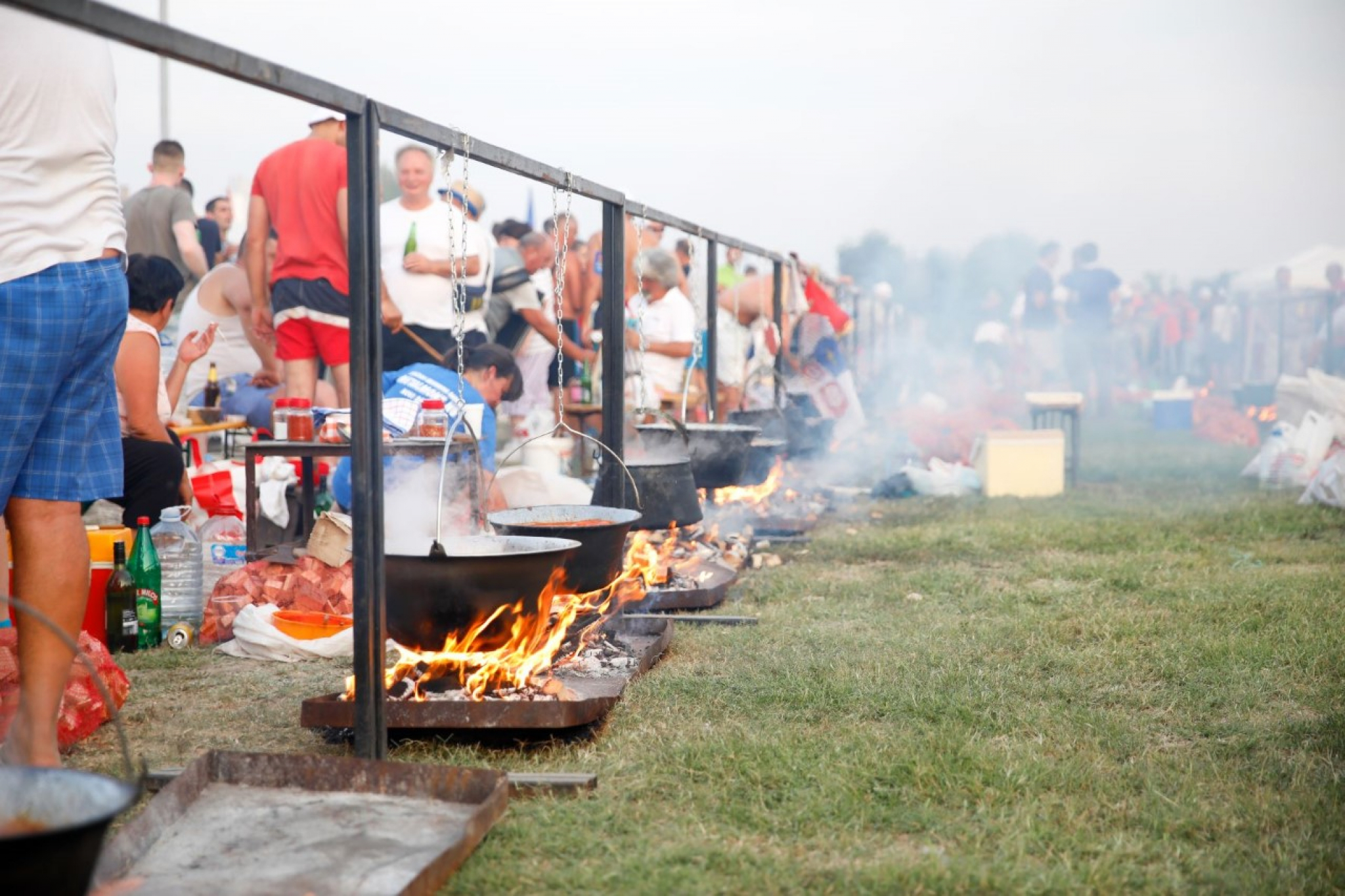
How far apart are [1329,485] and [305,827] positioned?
8181mm

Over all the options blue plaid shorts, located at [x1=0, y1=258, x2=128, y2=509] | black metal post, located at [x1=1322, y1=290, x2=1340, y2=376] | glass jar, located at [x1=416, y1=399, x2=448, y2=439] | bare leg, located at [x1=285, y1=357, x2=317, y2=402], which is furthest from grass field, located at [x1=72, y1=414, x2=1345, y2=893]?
black metal post, located at [x1=1322, y1=290, x2=1340, y2=376]

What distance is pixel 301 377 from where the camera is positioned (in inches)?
295

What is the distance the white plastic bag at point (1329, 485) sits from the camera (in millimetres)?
8719

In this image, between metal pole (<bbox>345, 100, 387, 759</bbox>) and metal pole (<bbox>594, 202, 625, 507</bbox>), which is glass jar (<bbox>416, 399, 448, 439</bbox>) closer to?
metal pole (<bbox>594, 202, 625, 507</bbox>)

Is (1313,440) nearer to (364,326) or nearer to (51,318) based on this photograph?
(364,326)

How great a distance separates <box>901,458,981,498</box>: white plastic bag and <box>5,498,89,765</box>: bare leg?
26.1 feet

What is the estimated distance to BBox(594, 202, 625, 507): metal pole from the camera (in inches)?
216

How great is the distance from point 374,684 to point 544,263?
811 centimetres

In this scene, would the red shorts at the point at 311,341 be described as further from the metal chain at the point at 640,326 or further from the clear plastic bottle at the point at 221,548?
the metal chain at the point at 640,326

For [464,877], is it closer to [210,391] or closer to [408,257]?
[408,257]

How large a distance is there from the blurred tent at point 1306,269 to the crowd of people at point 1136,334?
1.44ft

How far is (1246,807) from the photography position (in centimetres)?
318

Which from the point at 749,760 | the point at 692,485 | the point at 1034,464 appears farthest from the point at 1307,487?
the point at 749,760

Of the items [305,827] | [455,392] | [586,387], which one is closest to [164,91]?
[586,387]
